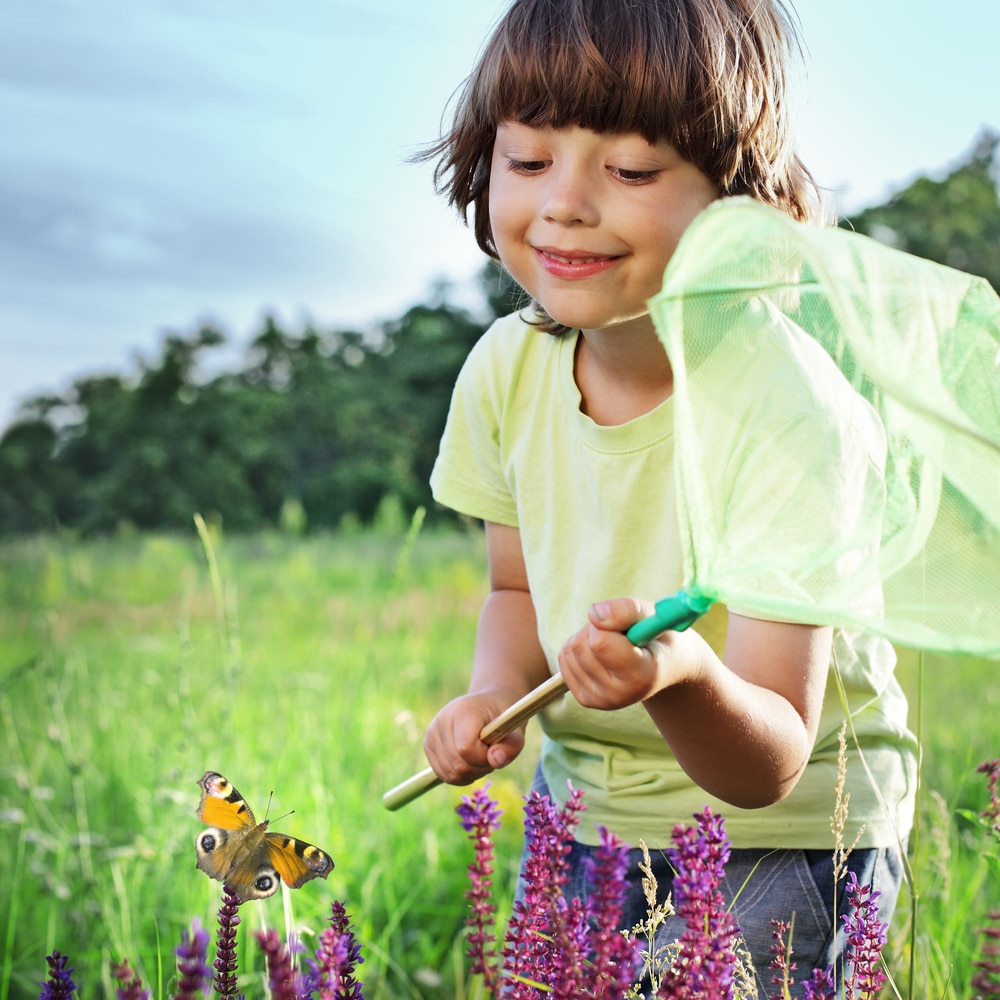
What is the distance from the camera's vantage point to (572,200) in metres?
1.77

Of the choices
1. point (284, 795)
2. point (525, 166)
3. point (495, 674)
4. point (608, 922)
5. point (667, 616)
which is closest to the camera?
point (608, 922)

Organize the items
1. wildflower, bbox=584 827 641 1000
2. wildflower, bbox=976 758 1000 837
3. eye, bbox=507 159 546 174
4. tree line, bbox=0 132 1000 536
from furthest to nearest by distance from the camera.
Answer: tree line, bbox=0 132 1000 536, eye, bbox=507 159 546 174, wildflower, bbox=976 758 1000 837, wildflower, bbox=584 827 641 1000

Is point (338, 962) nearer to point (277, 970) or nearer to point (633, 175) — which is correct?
point (277, 970)

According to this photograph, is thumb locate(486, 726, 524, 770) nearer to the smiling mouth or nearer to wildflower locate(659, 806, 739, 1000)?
wildflower locate(659, 806, 739, 1000)

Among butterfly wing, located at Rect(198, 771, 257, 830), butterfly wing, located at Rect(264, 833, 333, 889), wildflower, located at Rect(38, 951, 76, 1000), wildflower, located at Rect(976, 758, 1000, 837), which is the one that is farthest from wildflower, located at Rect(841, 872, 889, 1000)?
wildflower, located at Rect(38, 951, 76, 1000)

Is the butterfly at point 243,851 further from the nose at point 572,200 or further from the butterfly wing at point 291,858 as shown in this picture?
the nose at point 572,200

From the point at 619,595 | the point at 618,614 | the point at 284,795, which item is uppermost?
the point at 618,614

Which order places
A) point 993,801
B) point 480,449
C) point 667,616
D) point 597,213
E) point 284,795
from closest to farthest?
point 667,616 < point 993,801 < point 597,213 < point 480,449 < point 284,795

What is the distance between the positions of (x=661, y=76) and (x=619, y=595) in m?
0.91

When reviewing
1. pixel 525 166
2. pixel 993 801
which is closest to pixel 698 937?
pixel 993 801

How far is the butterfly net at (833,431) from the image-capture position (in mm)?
1294

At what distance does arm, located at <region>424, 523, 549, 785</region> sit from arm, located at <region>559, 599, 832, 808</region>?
365 mm

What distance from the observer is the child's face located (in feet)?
5.83

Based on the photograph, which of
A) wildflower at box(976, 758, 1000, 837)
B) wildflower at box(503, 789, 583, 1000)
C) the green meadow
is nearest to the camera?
wildflower at box(503, 789, 583, 1000)
